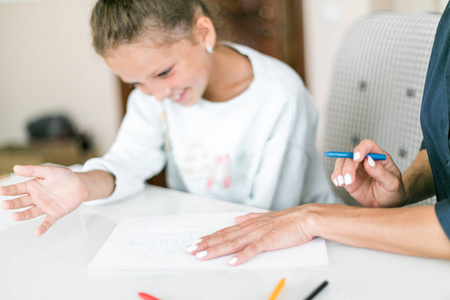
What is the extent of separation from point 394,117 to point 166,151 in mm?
569

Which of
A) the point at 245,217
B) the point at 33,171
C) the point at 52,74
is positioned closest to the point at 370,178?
the point at 245,217

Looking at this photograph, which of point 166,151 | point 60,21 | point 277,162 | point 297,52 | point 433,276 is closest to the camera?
point 433,276

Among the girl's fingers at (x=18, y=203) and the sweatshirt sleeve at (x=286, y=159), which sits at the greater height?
the girl's fingers at (x=18, y=203)

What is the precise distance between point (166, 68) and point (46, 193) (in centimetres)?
34

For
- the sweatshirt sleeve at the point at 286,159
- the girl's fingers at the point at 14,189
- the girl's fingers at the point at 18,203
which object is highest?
the girl's fingers at the point at 14,189

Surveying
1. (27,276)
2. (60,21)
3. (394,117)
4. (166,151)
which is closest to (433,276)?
(27,276)

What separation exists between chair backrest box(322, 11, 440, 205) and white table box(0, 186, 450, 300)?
0.54 metres

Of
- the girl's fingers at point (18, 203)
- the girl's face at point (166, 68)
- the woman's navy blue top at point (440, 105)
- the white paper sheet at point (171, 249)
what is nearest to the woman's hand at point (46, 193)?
the girl's fingers at point (18, 203)

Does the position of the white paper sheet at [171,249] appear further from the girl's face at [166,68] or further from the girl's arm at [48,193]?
the girl's face at [166,68]

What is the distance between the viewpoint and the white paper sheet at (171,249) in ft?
2.01

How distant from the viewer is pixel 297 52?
8.98ft

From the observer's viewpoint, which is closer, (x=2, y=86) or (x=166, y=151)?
(x=166, y=151)

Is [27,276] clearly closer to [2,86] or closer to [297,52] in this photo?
[297,52]

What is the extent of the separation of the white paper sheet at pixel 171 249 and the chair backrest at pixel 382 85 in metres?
0.54
